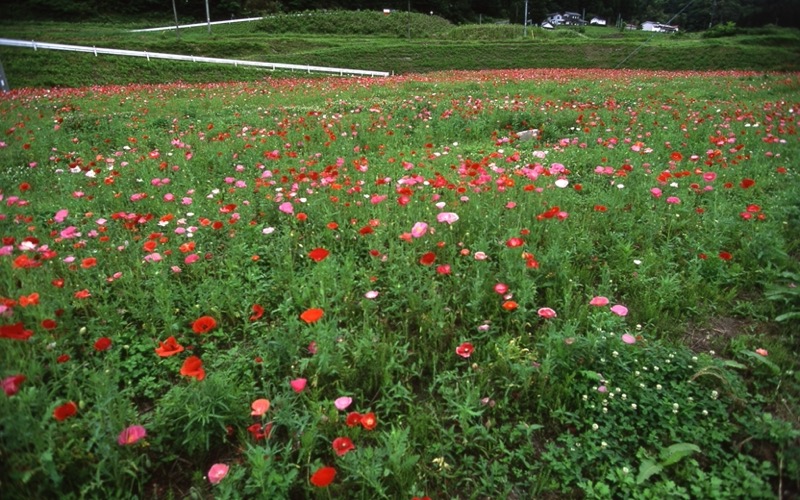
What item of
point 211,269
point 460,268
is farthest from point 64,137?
point 460,268

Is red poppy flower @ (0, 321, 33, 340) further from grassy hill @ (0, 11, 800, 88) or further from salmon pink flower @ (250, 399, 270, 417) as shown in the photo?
grassy hill @ (0, 11, 800, 88)

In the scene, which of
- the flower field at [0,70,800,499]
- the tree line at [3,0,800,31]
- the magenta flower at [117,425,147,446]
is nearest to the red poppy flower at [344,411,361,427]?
the flower field at [0,70,800,499]

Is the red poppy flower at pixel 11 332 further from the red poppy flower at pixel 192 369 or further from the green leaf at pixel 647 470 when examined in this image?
the green leaf at pixel 647 470

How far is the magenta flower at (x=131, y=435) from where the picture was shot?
1.66m

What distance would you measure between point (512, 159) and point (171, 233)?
371 centimetres

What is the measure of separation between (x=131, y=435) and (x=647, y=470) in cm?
200

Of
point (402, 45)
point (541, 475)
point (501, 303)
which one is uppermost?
point (402, 45)

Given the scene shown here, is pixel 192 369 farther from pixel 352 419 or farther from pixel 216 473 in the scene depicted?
pixel 352 419

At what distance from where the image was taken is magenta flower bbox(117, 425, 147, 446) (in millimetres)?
1655

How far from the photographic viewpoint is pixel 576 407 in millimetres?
2094

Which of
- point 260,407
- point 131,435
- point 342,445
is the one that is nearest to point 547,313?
point 342,445

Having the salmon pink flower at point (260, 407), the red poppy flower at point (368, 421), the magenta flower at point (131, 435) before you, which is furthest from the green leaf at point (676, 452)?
the magenta flower at point (131, 435)

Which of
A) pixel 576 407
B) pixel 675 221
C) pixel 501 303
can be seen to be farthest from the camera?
pixel 675 221

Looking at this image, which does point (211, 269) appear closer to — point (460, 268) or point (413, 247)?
point (413, 247)
